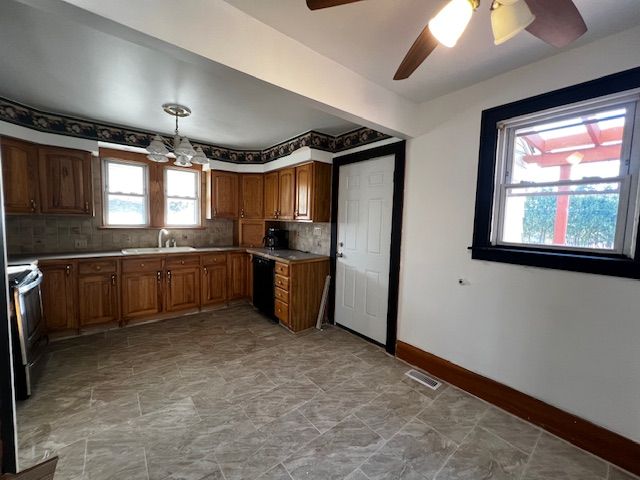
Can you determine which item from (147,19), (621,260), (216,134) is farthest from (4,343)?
(216,134)

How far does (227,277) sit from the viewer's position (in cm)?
412

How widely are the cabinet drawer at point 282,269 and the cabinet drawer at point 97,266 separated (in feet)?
6.33

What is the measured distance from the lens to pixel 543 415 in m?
1.84

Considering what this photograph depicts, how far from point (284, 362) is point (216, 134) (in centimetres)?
299

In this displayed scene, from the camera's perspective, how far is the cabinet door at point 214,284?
3898mm

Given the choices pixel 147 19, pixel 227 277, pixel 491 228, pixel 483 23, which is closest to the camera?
pixel 147 19

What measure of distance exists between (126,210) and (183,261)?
3.49 ft

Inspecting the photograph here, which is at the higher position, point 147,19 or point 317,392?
point 147,19

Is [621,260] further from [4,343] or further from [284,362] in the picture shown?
[4,343]

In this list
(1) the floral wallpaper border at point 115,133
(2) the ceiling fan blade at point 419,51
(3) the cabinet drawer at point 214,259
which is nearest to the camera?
(2) the ceiling fan blade at point 419,51

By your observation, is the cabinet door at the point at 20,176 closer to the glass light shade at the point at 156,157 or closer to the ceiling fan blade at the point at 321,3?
the glass light shade at the point at 156,157

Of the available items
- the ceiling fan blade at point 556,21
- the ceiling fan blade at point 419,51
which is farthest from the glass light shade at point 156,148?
the ceiling fan blade at point 556,21

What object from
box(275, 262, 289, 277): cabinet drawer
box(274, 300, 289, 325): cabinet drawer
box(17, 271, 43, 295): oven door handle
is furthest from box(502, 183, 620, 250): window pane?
box(17, 271, 43, 295): oven door handle

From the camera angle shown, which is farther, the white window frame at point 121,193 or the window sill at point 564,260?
the white window frame at point 121,193
